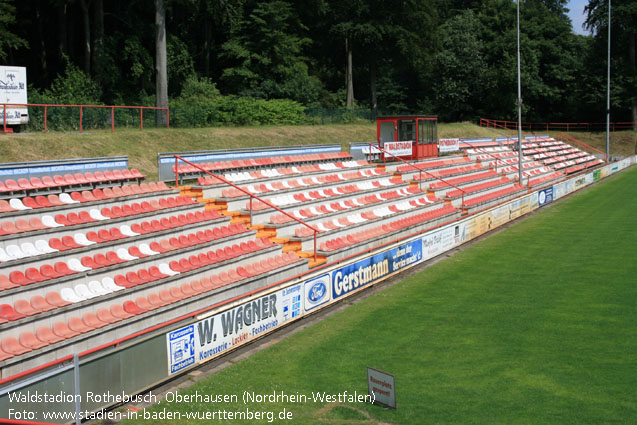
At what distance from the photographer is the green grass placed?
390 inches


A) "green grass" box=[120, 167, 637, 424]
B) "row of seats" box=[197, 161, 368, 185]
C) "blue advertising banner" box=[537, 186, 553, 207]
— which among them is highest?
"row of seats" box=[197, 161, 368, 185]

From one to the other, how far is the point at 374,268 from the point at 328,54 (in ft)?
159

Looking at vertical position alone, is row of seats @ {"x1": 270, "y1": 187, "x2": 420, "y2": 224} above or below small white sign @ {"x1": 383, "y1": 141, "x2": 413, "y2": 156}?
below

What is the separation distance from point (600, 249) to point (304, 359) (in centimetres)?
1473

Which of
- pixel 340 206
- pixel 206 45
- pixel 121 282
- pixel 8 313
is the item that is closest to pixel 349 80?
pixel 206 45

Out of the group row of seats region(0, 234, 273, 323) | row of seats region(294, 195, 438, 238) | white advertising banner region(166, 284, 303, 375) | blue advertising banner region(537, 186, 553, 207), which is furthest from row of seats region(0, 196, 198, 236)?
blue advertising banner region(537, 186, 553, 207)

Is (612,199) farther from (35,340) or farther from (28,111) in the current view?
(35,340)

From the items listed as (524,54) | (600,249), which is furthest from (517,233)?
(524,54)

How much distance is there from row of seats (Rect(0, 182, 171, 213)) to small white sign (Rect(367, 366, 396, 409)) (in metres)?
9.07

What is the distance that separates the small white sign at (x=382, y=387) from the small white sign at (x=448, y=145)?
96.5 feet

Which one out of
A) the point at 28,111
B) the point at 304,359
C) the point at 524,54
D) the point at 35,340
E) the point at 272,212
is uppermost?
the point at 524,54

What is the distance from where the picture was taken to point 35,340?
35.9 ft

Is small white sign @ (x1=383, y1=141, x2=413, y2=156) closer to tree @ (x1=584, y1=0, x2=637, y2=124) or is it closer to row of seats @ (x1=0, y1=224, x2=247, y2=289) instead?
row of seats @ (x1=0, y1=224, x2=247, y2=289)

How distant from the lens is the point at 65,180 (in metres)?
16.8
